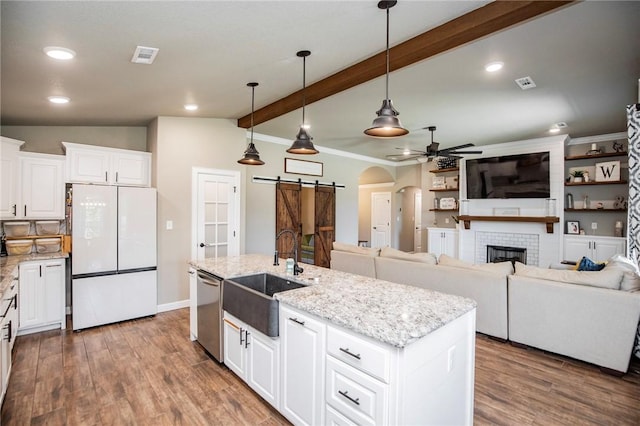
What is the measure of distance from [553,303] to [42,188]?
19.5 ft

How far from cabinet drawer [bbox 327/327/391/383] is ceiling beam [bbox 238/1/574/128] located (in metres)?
2.23

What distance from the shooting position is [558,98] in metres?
4.00

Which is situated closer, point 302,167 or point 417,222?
point 302,167

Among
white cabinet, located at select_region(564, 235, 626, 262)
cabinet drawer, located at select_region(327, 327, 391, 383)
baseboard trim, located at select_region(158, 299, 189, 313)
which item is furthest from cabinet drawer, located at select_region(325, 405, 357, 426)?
white cabinet, located at select_region(564, 235, 626, 262)

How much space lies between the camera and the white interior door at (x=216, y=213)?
4898 mm

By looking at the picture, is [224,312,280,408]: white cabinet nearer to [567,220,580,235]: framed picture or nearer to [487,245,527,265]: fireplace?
[487,245,527,265]: fireplace

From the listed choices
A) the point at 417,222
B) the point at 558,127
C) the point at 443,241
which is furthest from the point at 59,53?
the point at 417,222

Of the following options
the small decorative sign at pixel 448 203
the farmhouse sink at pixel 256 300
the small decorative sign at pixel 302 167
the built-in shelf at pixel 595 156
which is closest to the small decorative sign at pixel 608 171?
the built-in shelf at pixel 595 156

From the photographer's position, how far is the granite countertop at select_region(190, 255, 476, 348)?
1551 mm

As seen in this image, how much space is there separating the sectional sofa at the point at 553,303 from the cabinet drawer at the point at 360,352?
7.97 feet

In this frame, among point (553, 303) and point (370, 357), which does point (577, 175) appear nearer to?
point (553, 303)

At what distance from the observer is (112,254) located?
403cm

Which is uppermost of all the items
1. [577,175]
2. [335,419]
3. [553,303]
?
[577,175]

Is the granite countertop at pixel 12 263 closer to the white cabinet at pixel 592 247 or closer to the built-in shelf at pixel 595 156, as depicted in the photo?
the white cabinet at pixel 592 247
